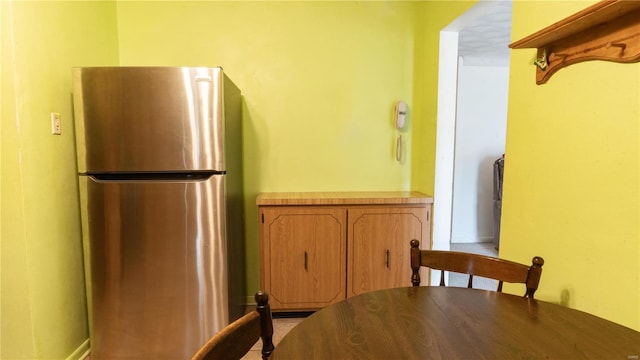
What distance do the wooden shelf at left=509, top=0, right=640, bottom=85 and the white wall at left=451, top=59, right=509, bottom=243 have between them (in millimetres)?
2866

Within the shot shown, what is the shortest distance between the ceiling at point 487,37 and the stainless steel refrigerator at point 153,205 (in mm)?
1708

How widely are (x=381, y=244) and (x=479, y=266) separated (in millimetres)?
1094

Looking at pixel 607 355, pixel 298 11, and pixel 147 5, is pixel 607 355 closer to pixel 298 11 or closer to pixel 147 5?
pixel 298 11

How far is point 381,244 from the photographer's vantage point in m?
2.32

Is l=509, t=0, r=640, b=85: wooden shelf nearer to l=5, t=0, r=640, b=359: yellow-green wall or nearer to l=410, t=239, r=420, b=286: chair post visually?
l=5, t=0, r=640, b=359: yellow-green wall

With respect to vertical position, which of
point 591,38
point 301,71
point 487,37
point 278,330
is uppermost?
point 487,37

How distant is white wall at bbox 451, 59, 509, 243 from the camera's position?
13.2 feet

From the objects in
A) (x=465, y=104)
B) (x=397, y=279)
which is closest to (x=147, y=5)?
(x=397, y=279)

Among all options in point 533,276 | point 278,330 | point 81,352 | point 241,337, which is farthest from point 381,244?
point 81,352

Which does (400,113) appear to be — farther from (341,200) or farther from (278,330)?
(278,330)

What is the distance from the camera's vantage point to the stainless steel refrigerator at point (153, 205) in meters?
1.77

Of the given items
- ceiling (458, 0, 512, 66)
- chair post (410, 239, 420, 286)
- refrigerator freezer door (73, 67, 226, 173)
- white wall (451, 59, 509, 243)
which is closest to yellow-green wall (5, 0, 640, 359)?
refrigerator freezer door (73, 67, 226, 173)

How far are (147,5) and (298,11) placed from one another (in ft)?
3.58

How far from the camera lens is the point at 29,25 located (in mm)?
1576
